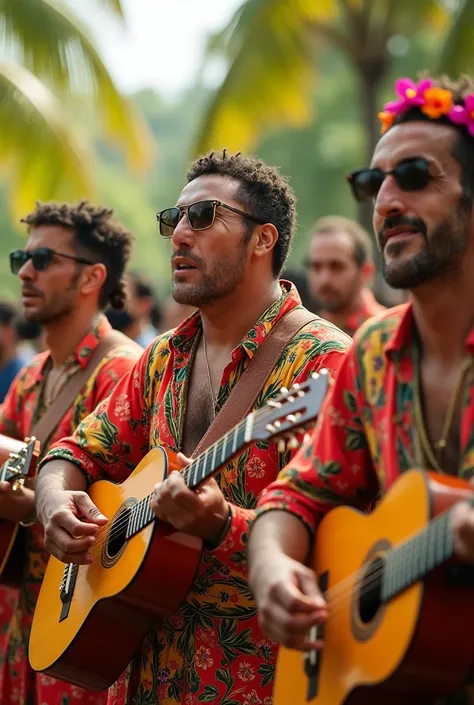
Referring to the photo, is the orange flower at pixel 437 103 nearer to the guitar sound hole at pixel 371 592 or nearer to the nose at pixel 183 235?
the guitar sound hole at pixel 371 592

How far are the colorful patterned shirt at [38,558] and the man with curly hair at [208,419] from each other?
2.57ft

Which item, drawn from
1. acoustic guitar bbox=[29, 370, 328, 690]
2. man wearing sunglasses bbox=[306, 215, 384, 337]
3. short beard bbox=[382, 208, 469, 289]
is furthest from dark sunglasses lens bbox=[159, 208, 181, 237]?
man wearing sunglasses bbox=[306, 215, 384, 337]

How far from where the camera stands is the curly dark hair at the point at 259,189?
4.55 m

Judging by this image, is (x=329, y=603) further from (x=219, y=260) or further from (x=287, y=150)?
(x=287, y=150)

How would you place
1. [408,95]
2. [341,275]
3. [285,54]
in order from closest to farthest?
[408,95]
[341,275]
[285,54]

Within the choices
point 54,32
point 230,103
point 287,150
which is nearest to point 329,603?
point 54,32

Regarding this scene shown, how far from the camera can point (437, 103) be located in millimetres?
3041

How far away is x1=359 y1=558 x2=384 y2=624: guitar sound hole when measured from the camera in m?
2.72

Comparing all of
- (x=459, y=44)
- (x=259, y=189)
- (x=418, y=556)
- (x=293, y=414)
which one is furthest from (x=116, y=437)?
(x=459, y=44)

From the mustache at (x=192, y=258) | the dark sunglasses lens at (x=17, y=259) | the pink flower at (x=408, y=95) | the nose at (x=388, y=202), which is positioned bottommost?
the dark sunglasses lens at (x=17, y=259)

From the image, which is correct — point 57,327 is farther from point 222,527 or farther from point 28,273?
point 222,527

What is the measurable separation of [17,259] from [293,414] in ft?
9.70

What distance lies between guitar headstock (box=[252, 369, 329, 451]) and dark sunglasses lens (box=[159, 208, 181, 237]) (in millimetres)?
1323

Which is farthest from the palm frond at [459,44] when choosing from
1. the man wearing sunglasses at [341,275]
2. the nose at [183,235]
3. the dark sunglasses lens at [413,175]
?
the dark sunglasses lens at [413,175]
